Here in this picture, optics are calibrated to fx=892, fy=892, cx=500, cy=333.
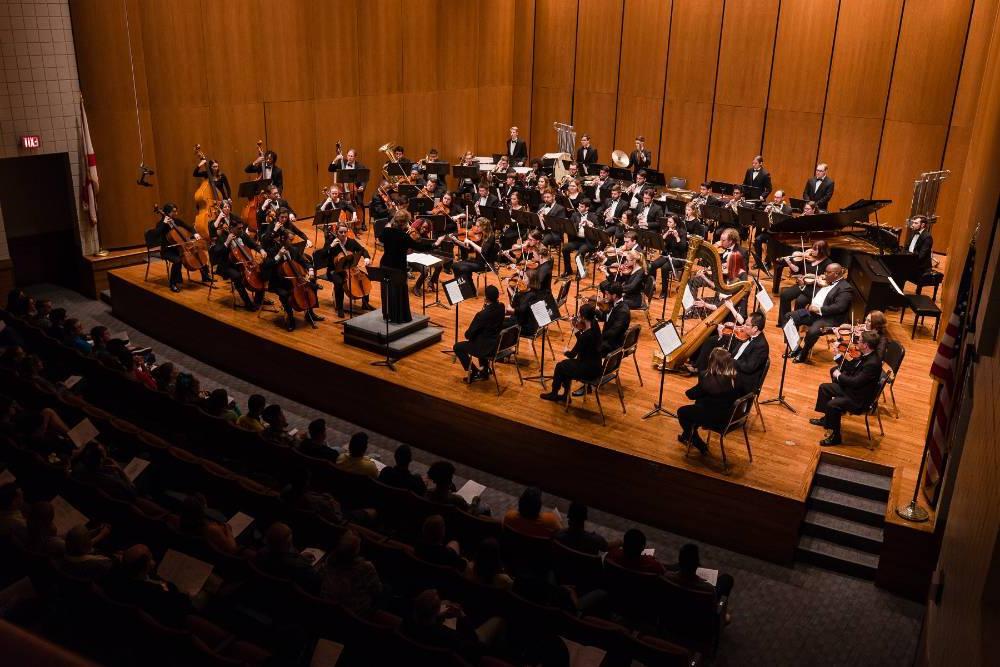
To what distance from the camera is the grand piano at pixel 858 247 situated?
1077 cm

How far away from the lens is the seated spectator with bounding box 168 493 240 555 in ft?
19.5

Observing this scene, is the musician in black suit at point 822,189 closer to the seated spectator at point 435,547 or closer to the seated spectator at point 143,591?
the seated spectator at point 435,547

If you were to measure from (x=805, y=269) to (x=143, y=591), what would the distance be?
29.0 feet

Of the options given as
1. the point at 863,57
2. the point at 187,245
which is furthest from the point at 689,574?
the point at 863,57

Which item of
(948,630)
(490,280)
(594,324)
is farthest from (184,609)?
(490,280)

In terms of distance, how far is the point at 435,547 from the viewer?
19.6ft

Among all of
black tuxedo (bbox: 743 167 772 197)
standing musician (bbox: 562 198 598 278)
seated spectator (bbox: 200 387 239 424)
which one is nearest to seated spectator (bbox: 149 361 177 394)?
seated spectator (bbox: 200 387 239 424)

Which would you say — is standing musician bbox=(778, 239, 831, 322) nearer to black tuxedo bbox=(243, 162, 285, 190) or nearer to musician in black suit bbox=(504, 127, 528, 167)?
musician in black suit bbox=(504, 127, 528, 167)

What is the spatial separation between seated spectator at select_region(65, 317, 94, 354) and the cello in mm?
2881

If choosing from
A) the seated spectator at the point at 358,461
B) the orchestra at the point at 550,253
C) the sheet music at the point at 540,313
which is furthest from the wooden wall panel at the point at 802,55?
the seated spectator at the point at 358,461

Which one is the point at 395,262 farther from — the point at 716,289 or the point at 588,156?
the point at 588,156

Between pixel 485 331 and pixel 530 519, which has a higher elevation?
pixel 485 331

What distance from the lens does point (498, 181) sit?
15703mm

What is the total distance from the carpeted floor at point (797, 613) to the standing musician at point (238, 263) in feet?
15.6
